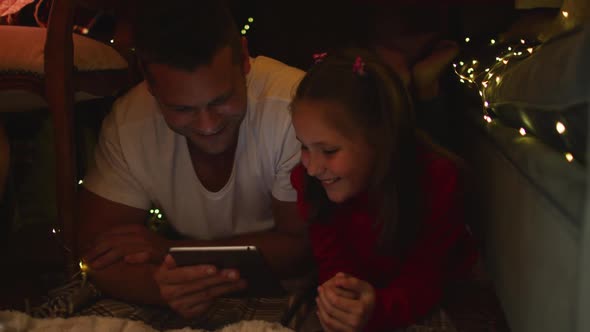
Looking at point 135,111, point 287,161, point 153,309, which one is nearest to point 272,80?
point 287,161

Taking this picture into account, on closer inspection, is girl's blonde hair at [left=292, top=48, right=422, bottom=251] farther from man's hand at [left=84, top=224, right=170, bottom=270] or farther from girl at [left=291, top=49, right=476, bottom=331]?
man's hand at [left=84, top=224, right=170, bottom=270]

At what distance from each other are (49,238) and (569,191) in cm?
142

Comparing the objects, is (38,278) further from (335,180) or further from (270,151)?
(335,180)

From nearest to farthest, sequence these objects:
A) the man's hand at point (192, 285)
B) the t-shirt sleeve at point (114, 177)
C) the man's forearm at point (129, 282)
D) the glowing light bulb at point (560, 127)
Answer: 1. the glowing light bulb at point (560, 127)
2. the man's hand at point (192, 285)
3. the man's forearm at point (129, 282)
4. the t-shirt sleeve at point (114, 177)

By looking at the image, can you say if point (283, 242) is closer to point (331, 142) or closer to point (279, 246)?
point (279, 246)

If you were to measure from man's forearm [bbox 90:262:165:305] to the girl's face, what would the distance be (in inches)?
15.6

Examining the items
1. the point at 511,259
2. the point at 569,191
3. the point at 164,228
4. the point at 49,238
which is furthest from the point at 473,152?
the point at 49,238

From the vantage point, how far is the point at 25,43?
3.85 feet

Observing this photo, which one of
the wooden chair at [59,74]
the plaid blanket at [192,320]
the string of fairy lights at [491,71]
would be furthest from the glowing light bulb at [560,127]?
the wooden chair at [59,74]

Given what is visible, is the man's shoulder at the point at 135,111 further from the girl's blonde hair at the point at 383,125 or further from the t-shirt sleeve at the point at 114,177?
the girl's blonde hair at the point at 383,125

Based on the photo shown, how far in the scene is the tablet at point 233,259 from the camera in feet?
3.14

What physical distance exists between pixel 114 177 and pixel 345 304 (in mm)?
597

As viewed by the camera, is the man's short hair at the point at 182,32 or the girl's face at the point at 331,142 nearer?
the girl's face at the point at 331,142

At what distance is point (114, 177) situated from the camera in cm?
121
